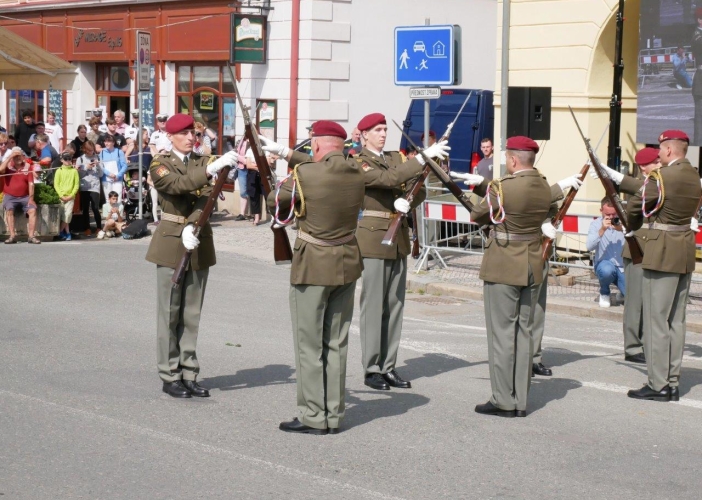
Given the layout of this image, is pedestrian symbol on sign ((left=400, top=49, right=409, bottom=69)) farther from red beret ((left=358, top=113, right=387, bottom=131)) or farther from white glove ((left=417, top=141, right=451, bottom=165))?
white glove ((left=417, top=141, right=451, bottom=165))

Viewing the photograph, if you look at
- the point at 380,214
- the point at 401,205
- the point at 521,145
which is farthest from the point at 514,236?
the point at 380,214

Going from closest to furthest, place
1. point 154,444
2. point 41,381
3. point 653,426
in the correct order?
point 154,444
point 653,426
point 41,381

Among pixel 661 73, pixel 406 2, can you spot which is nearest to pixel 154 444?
pixel 661 73

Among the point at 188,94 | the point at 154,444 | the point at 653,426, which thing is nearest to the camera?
the point at 154,444

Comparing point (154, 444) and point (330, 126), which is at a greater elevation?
point (330, 126)

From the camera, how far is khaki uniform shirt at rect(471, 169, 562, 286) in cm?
790

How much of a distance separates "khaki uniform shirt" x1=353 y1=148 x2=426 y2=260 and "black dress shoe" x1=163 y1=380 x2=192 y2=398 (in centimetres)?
172

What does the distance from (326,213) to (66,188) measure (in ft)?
41.9

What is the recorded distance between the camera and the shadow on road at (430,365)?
9555 millimetres

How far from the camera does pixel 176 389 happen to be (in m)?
8.38

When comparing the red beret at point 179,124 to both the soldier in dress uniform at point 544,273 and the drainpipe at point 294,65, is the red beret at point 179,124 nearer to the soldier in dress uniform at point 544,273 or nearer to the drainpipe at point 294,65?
the soldier in dress uniform at point 544,273

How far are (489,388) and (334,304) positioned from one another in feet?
6.65

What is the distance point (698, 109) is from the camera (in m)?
15.9

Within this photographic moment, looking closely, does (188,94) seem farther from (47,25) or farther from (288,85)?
(47,25)
